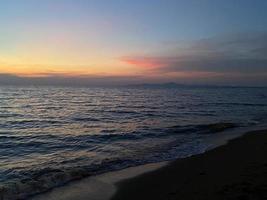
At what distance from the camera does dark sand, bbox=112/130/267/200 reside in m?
8.19

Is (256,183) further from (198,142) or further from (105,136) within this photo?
(105,136)

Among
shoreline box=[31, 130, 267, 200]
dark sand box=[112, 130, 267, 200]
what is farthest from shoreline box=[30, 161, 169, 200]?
dark sand box=[112, 130, 267, 200]

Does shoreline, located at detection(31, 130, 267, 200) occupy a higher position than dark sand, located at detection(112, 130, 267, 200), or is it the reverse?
dark sand, located at detection(112, 130, 267, 200)

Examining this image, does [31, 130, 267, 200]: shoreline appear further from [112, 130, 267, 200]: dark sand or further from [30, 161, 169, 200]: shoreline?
[112, 130, 267, 200]: dark sand

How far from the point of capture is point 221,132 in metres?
23.0

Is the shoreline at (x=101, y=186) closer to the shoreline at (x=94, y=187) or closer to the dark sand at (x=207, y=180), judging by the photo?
the shoreline at (x=94, y=187)

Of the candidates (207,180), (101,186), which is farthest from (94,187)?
(207,180)

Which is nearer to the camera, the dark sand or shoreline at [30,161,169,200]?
the dark sand

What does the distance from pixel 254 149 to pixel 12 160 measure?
1074cm

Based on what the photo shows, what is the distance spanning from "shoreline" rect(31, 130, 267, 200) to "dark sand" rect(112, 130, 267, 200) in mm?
167

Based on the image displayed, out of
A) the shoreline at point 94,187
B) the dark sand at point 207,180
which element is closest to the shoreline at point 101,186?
the shoreline at point 94,187

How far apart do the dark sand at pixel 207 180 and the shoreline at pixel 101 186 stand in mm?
167

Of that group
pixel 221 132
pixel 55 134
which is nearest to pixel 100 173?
pixel 55 134

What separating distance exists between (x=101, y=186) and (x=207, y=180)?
3128 mm
